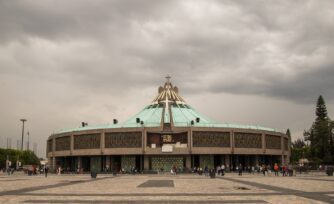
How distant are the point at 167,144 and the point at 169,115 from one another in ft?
25.7

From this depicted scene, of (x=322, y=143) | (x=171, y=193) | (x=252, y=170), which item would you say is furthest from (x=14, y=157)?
(x=171, y=193)

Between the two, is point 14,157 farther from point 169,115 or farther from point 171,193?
point 171,193

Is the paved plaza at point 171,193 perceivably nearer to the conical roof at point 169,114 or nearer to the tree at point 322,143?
the conical roof at point 169,114

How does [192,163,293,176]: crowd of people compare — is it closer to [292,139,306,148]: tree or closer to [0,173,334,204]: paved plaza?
[0,173,334,204]: paved plaza

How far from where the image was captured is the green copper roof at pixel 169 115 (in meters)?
81.2

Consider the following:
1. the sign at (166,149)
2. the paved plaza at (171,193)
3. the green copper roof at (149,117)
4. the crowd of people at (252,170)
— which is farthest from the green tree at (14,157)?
the paved plaza at (171,193)

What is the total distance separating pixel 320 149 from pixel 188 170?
34.9 m

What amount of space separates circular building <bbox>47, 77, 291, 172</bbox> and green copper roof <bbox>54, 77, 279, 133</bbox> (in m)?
0.19

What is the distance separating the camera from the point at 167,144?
79.3 meters

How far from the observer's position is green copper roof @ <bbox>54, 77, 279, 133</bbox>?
267 ft

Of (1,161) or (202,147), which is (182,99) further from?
(1,161)

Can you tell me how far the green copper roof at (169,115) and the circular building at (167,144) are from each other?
7.6 inches

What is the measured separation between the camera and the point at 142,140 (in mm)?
77500

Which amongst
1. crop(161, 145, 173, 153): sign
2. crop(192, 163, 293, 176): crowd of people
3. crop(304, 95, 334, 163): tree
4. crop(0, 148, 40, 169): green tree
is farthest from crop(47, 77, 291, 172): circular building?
crop(0, 148, 40, 169): green tree
